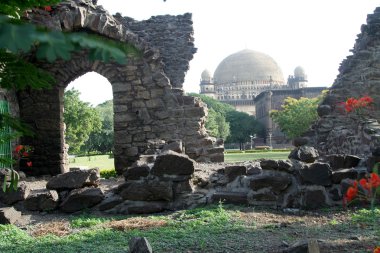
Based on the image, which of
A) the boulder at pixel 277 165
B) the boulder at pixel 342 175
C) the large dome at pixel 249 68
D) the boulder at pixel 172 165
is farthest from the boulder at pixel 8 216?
the large dome at pixel 249 68

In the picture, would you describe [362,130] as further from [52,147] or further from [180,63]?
[52,147]

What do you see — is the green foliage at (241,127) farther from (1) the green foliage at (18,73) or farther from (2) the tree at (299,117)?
(1) the green foliage at (18,73)

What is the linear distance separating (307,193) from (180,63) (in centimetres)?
621

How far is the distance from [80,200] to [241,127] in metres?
57.5

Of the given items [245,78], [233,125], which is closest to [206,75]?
[245,78]

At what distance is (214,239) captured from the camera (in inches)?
170

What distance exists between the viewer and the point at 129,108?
10.8 meters

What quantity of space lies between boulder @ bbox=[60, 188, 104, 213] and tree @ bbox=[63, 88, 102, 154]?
73.9 ft

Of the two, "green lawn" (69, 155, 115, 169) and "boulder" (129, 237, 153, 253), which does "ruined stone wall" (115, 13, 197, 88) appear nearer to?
"green lawn" (69, 155, 115, 169)

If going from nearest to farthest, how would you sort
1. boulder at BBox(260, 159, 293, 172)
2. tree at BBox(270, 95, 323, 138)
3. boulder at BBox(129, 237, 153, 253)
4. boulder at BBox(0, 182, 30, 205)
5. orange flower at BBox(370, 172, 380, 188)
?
orange flower at BBox(370, 172, 380, 188), boulder at BBox(129, 237, 153, 253), boulder at BBox(260, 159, 293, 172), boulder at BBox(0, 182, 30, 205), tree at BBox(270, 95, 323, 138)

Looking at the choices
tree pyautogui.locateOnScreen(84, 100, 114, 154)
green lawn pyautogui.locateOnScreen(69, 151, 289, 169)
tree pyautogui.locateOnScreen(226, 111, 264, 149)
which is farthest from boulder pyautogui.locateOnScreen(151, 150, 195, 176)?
tree pyautogui.locateOnScreen(226, 111, 264, 149)

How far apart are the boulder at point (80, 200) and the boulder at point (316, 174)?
3017 millimetres

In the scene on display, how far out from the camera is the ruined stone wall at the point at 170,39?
1131 cm

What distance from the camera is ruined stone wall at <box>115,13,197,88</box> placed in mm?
11312
